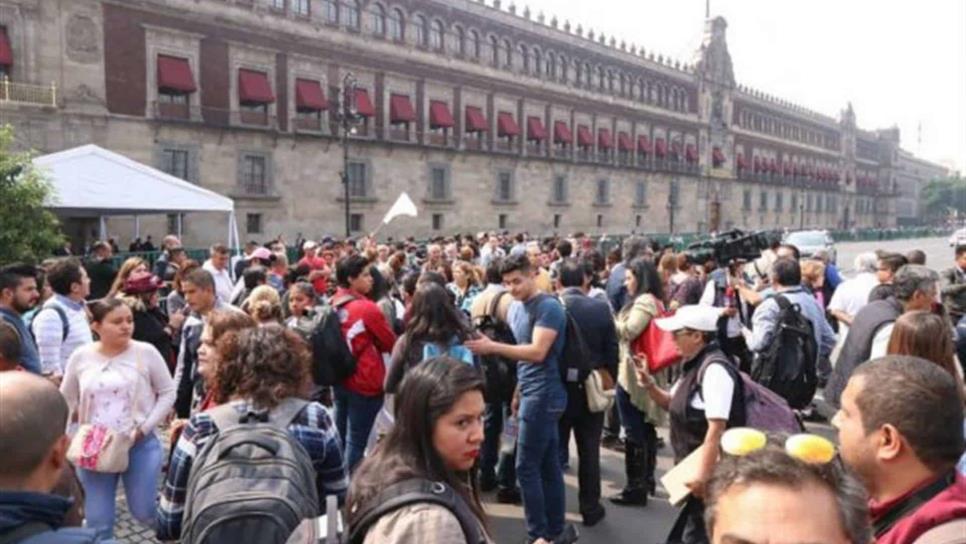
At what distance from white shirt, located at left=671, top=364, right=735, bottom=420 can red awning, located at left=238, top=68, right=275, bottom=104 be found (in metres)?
25.4

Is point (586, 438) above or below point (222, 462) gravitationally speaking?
below

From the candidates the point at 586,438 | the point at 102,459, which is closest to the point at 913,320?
the point at 586,438

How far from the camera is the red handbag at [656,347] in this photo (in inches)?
183

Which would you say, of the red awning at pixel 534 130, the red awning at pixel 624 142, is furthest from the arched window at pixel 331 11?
the red awning at pixel 624 142

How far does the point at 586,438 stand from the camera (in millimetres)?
4824

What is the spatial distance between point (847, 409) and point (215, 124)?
84.7 feet

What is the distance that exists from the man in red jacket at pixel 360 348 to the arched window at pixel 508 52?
34.1 meters

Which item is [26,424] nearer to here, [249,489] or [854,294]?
[249,489]

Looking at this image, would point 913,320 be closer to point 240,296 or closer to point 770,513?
point 770,513

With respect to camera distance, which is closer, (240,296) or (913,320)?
(913,320)

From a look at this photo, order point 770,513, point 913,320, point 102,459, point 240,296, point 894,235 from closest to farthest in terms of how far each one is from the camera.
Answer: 1. point 770,513
2. point 913,320
3. point 102,459
4. point 240,296
5. point 894,235

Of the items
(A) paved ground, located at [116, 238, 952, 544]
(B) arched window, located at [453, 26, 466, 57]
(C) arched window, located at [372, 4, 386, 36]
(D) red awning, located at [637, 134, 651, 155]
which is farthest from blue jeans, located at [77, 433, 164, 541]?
(D) red awning, located at [637, 134, 651, 155]

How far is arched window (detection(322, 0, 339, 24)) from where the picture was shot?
28797 mm

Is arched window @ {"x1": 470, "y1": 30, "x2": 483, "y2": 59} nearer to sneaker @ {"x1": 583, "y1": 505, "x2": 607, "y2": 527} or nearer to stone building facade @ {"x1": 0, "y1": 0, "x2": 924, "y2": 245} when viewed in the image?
stone building facade @ {"x1": 0, "y1": 0, "x2": 924, "y2": 245}
